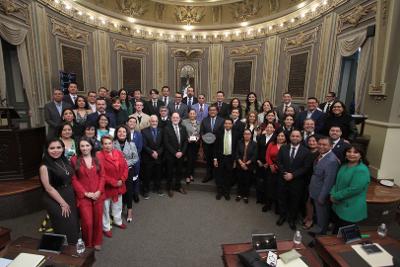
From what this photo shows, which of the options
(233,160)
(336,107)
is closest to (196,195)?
(233,160)

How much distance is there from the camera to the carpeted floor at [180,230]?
273cm

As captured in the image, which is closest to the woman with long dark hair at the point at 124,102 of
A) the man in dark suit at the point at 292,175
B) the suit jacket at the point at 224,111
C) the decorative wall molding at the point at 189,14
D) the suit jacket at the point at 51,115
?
the suit jacket at the point at 51,115

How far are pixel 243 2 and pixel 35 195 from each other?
8.77 metres

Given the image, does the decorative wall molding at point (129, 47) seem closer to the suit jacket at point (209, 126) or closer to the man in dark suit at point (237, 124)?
the suit jacket at point (209, 126)

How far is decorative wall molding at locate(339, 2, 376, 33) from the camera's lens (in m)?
4.54

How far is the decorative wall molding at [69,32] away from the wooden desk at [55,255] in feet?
20.6

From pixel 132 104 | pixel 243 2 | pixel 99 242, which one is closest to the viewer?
pixel 99 242

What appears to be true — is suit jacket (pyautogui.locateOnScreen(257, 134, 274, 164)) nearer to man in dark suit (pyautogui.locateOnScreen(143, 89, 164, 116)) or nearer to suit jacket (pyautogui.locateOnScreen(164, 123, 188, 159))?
suit jacket (pyautogui.locateOnScreen(164, 123, 188, 159))

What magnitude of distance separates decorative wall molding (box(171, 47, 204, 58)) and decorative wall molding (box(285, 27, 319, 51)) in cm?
343

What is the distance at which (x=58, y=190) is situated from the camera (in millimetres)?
2416

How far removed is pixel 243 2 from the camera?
27.7 feet

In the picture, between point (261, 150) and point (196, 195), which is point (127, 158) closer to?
point (196, 195)

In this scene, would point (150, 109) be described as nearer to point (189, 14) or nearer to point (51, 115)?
point (51, 115)

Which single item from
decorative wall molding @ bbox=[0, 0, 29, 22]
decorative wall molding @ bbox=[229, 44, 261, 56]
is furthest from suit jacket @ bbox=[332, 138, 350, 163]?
decorative wall molding @ bbox=[0, 0, 29, 22]
